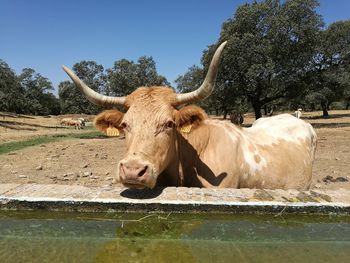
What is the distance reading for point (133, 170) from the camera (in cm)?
365

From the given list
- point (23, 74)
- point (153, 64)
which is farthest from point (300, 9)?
point (23, 74)


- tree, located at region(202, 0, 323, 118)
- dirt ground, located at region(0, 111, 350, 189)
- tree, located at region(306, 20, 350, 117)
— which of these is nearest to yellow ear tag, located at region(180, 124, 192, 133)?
dirt ground, located at region(0, 111, 350, 189)

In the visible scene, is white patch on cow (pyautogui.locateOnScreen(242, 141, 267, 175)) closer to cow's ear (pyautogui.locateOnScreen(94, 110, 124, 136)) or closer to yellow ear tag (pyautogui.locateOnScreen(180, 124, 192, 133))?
yellow ear tag (pyautogui.locateOnScreen(180, 124, 192, 133))

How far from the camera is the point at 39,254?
2672mm

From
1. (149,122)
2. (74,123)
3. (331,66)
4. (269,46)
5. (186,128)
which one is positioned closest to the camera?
(149,122)

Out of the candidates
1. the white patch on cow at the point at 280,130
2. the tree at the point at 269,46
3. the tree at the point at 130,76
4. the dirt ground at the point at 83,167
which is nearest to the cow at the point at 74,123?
the tree at the point at 130,76

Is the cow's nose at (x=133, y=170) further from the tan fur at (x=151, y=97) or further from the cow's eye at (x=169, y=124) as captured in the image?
the tan fur at (x=151, y=97)

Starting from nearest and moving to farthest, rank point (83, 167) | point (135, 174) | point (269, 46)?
point (135, 174), point (83, 167), point (269, 46)

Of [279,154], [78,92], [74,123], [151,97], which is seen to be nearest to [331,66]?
[74,123]

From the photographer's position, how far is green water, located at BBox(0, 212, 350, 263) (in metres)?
2.65

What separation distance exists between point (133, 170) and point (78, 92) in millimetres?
84804

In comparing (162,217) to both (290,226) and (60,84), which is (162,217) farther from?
(60,84)

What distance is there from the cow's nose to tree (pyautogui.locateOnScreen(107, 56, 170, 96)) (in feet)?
102

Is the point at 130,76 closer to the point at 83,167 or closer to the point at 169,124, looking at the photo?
the point at 83,167
